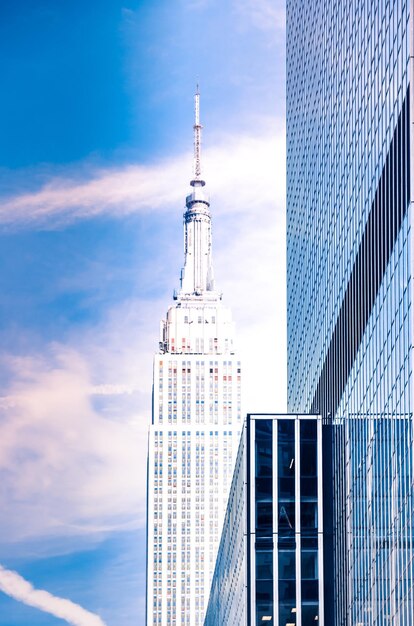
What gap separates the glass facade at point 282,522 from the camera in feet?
372

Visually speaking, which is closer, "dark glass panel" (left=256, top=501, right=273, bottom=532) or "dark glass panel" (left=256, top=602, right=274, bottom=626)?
"dark glass panel" (left=256, top=602, right=274, bottom=626)

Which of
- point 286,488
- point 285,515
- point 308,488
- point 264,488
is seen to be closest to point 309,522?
point 285,515

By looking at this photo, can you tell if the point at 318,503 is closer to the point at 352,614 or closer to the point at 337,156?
the point at 352,614

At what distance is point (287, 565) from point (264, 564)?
1857 millimetres

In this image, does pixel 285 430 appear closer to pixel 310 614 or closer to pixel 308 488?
pixel 308 488

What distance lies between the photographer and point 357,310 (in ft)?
327

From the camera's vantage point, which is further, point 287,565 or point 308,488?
point 308,488

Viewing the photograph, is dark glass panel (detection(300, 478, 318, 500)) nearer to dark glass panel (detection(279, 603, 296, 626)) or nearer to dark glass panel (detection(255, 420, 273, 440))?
dark glass panel (detection(255, 420, 273, 440))

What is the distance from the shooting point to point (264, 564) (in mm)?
114562

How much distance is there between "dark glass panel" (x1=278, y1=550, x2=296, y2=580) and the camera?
373 ft

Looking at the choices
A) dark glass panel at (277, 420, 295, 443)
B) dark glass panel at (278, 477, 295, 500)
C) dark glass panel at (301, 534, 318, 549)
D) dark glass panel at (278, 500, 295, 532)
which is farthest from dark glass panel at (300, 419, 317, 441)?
dark glass panel at (301, 534, 318, 549)

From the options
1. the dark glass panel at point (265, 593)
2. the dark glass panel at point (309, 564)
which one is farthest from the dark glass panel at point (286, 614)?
the dark glass panel at point (309, 564)

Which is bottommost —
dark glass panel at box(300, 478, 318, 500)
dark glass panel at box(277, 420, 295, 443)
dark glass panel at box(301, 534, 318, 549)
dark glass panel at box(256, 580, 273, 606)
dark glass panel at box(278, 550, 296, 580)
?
dark glass panel at box(256, 580, 273, 606)

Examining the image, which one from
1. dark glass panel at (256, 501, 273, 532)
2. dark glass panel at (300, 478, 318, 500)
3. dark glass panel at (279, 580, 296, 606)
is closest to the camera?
dark glass panel at (279, 580, 296, 606)
